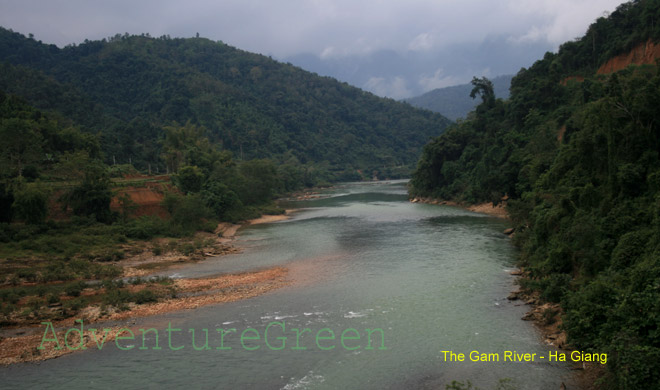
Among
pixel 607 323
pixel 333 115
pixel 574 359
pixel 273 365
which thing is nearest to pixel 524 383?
pixel 574 359

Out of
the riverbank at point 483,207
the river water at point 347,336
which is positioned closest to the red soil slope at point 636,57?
the riverbank at point 483,207

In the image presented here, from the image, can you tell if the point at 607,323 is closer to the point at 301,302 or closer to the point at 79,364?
the point at 301,302

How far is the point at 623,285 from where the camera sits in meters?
12.8

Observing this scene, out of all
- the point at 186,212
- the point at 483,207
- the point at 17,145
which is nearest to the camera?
the point at 17,145

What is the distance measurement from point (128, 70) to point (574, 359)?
158127 mm

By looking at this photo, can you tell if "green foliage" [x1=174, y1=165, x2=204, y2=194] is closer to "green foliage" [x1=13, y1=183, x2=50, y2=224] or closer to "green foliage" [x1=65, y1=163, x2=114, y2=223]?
"green foliage" [x1=65, y1=163, x2=114, y2=223]

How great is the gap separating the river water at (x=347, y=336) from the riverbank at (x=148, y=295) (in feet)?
2.72

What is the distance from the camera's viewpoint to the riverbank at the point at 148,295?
14605 mm

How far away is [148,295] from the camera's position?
19.2 m

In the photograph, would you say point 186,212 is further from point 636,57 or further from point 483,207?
point 636,57

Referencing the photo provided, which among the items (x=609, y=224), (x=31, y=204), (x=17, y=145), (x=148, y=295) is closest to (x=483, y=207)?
(x=609, y=224)

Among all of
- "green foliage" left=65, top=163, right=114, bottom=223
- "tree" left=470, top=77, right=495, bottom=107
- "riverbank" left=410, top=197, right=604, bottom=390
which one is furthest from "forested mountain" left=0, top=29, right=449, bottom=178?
"riverbank" left=410, top=197, right=604, bottom=390

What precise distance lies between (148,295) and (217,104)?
12480 cm

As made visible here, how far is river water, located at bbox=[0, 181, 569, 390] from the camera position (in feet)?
39.8
